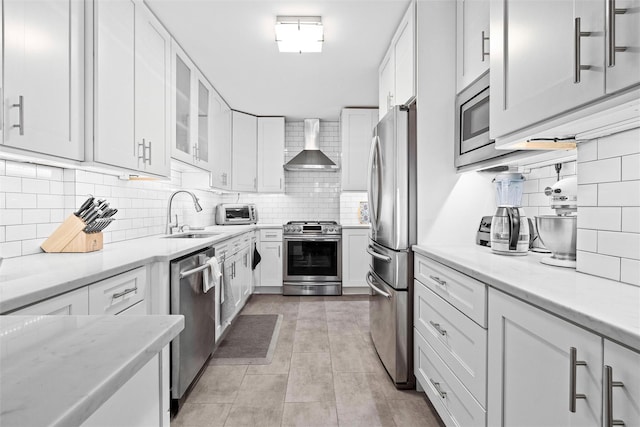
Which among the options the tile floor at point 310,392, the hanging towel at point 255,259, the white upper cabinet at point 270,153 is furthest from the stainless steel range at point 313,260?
the tile floor at point 310,392

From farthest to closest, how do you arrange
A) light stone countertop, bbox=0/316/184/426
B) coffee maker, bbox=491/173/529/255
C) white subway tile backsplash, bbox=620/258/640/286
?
coffee maker, bbox=491/173/529/255 → white subway tile backsplash, bbox=620/258/640/286 → light stone countertop, bbox=0/316/184/426

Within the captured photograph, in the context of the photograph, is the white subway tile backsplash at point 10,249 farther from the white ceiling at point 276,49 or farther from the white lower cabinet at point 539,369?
the white lower cabinet at point 539,369

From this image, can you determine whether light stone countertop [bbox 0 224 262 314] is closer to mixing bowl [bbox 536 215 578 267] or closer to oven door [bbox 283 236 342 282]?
mixing bowl [bbox 536 215 578 267]

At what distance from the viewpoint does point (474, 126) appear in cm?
197

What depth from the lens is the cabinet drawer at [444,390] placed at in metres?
1.39

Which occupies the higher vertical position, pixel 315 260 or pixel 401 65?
pixel 401 65

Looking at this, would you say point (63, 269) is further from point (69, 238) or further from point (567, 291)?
point (567, 291)

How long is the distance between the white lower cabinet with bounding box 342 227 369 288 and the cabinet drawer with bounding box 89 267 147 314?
2.97m

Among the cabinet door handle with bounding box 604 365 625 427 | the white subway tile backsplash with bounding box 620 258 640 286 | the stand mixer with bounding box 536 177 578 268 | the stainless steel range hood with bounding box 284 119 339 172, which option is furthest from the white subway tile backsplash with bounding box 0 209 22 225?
the stainless steel range hood with bounding box 284 119 339 172

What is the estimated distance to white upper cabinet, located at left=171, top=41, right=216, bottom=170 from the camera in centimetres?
271

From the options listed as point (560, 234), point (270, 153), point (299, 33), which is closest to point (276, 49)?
point (299, 33)

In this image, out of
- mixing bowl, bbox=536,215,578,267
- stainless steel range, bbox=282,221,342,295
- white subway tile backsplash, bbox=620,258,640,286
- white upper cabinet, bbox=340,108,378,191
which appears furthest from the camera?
white upper cabinet, bbox=340,108,378,191

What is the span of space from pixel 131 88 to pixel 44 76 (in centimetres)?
62

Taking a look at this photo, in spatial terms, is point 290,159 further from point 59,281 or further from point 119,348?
point 119,348
